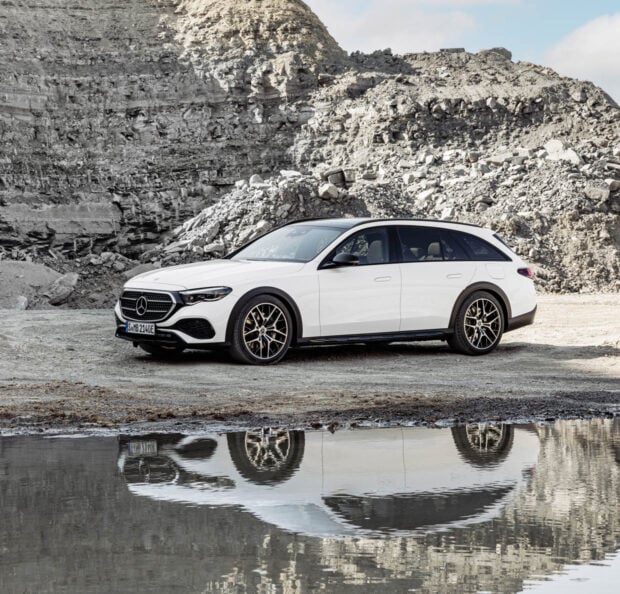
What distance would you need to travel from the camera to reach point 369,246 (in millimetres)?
13781

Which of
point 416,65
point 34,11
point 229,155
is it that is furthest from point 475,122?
point 34,11

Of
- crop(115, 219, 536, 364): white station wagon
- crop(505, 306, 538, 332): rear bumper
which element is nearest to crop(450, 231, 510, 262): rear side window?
crop(115, 219, 536, 364): white station wagon

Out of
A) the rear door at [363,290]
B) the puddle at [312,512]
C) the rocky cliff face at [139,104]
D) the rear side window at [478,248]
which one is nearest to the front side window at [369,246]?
the rear door at [363,290]

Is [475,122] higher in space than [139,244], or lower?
higher

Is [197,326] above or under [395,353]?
above

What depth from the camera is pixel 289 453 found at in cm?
742

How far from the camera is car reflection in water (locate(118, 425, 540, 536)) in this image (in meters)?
5.58

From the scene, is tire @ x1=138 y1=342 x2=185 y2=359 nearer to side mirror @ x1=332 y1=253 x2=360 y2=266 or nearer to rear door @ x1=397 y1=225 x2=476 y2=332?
side mirror @ x1=332 y1=253 x2=360 y2=266

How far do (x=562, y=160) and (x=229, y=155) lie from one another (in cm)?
1272

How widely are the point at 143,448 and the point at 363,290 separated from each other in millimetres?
6206

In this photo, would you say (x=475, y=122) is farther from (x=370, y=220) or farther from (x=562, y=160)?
(x=370, y=220)

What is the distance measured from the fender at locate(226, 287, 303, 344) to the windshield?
64 centimetres

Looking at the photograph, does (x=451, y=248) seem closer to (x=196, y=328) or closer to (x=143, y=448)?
(x=196, y=328)

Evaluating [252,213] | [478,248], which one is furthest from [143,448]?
[252,213]
